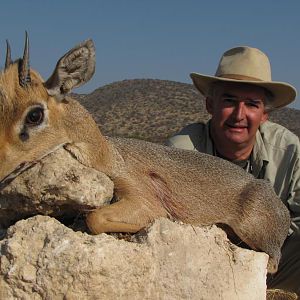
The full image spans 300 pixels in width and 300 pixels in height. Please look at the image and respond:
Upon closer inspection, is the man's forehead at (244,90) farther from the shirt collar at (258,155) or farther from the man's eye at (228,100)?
the shirt collar at (258,155)

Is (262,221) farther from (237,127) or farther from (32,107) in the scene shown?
(32,107)

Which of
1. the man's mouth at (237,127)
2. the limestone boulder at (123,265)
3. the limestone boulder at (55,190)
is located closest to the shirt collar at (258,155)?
the man's mouth at (237,127)

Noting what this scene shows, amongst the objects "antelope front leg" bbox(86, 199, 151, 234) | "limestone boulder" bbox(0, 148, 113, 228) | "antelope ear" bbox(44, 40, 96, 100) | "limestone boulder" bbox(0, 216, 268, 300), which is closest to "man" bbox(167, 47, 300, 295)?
"antelope ear" bbox(44, 40, 96, 100)

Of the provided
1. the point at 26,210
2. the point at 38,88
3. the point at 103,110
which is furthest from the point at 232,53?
the point at 103,110

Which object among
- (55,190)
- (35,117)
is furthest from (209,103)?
(55,190)

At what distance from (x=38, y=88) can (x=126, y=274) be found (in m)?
2.19

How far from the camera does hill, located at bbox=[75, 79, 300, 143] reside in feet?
147

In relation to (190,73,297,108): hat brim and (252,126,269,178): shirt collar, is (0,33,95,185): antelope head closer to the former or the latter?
(190,73,297,108): hat brim

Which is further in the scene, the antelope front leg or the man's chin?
the man's chin

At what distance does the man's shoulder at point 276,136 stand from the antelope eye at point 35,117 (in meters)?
4.68

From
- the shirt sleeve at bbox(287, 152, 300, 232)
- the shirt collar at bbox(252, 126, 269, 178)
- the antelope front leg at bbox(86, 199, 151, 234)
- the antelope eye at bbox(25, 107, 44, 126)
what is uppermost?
the antelope eye at bbox(25, 107, 44, 126)

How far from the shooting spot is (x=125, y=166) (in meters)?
6.86

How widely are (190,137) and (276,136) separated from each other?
1.41 meters

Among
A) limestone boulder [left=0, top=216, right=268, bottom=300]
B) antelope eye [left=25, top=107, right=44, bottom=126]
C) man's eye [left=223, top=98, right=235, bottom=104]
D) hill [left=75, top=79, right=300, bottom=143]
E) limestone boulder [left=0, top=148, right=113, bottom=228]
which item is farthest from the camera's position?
hill [left=75, top=79, right=300, bottom=143]
